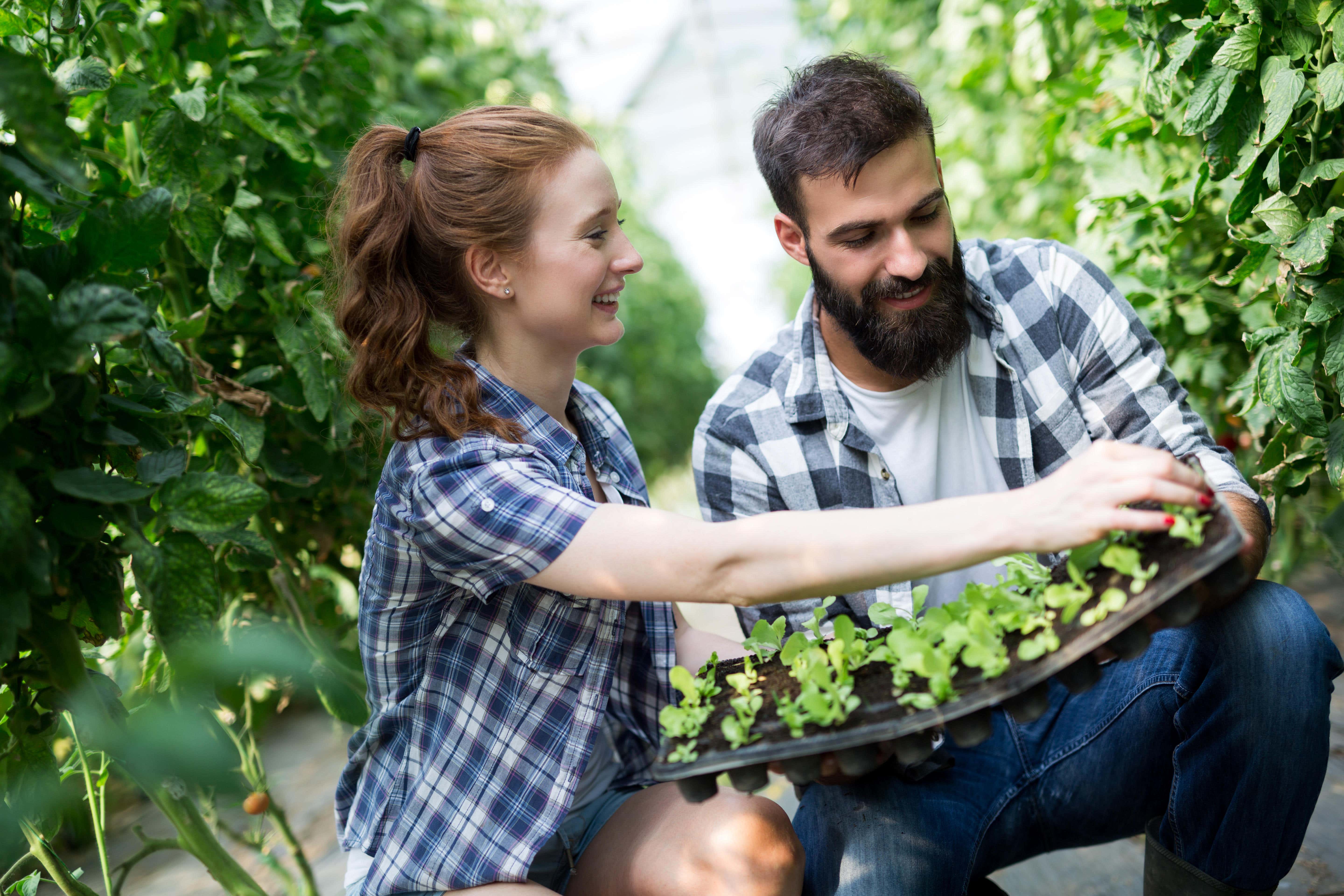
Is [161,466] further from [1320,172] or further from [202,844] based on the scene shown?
[1320,172]

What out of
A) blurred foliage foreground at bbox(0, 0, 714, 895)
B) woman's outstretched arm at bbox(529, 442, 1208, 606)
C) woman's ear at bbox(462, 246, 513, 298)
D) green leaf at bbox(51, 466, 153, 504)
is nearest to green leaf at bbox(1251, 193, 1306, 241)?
woman's outstretched arm at bbox(529, 442, 1208, 606)

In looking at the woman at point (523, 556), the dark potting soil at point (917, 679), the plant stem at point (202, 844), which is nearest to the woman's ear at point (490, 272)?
the woman at point (523, 556)

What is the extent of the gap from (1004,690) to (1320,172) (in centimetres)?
88

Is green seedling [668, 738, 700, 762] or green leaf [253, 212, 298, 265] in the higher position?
green leaf [253, 212, 298, 265]

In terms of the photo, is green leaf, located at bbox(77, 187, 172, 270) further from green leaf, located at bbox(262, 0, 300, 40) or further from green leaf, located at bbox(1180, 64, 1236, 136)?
green leaf, located at bbox(1180, 64, 1236, 136)

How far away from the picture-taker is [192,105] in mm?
1542

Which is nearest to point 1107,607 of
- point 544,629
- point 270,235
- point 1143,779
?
point 1143,779

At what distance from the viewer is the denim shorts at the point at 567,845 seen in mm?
1419

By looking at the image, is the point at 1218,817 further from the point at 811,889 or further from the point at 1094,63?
the point at 1094,63

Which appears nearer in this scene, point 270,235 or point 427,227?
point 427,227

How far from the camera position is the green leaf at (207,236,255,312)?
165cm

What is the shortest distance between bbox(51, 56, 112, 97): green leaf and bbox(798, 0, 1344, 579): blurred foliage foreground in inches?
60.7

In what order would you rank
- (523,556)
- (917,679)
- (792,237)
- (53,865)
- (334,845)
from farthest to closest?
(334,845)
(792,237)
(53,865)
(523,556)
(917,679)

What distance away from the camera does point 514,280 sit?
151 centimetres
